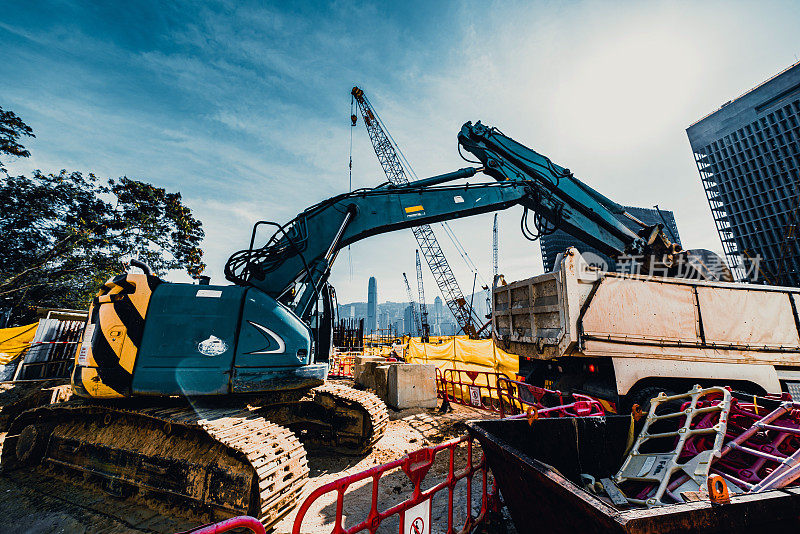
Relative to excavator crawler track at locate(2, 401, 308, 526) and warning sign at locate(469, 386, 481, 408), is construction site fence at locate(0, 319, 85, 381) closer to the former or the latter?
excavator crawler track at locate(2, 401, 308, 526)

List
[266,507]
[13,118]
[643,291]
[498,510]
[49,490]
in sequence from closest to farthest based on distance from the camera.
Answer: [266,507]
[498,510]
[49,490]
[643,291]
[13,118]

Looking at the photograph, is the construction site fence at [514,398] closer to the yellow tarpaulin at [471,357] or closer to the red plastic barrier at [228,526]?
the yellow tarpaulin at [471,357]

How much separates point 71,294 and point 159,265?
5266mm

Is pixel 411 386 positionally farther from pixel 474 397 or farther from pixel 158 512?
pixel 158 512

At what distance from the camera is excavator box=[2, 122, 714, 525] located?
12.1ft

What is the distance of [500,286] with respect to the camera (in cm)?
793

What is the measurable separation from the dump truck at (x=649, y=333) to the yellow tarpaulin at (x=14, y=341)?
1691cm

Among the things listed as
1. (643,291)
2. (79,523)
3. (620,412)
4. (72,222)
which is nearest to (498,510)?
(620,412)

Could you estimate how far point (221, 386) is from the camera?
4.36 meters

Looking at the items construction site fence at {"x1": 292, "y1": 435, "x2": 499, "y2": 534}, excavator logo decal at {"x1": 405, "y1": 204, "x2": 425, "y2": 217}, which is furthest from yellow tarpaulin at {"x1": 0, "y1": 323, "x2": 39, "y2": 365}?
excavator logo decal at {"x1": 405, "y1": 204, "x2": 425, "y2": 217}

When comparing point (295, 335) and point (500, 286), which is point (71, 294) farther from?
point (500, 286)

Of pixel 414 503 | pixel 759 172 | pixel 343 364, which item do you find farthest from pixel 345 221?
pixel 759 172

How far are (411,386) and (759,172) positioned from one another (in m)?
45.4

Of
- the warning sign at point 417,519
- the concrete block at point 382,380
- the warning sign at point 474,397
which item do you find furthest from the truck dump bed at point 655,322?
the concrete block at point 382,380
